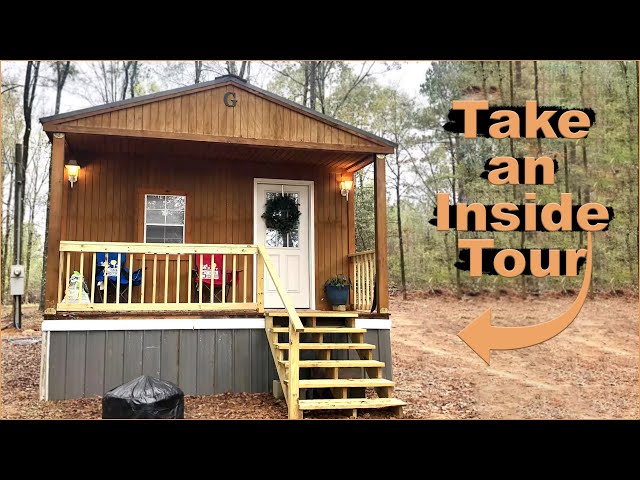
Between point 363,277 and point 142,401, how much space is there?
3.97 metres

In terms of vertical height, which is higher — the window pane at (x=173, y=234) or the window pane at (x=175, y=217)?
the window pane at (x=175, y=217)

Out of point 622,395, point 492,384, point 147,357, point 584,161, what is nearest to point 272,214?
point 147,357

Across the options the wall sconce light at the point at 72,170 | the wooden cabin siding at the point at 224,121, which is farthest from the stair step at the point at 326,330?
the wall sconce light at the point at 72,170

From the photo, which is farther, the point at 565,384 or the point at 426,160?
the point at 426,160

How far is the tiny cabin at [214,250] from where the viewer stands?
670 cm

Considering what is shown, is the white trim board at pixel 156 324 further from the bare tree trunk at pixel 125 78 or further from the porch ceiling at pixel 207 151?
the bare tree trunk at pixel 125 78

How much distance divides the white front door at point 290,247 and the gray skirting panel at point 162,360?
60.4 inches

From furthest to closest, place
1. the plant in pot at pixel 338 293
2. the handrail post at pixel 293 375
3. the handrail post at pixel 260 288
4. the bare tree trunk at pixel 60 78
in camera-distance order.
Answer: the bare tree trunk at pixel 60 78 < the plant in pot at pixel 338 293 < the handrail post at pixel 260 288 < the handrail post at pixel 293 375

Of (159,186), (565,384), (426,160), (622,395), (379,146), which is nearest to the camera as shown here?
(379,146)

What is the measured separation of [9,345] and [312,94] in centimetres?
1061

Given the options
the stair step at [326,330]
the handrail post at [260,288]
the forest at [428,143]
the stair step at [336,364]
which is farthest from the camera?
the forest at [428,143]

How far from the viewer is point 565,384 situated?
1184cm

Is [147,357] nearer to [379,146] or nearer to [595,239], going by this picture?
[379,146]

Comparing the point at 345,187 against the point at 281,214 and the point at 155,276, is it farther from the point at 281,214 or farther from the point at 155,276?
the point at 155,276
